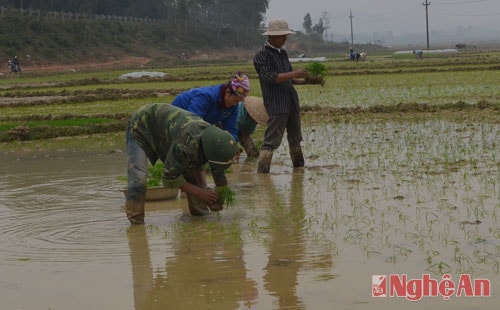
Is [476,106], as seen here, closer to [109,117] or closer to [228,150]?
[109,117]

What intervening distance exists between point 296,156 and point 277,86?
927mm

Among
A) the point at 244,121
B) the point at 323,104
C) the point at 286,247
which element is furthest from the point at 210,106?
the point at 323,104

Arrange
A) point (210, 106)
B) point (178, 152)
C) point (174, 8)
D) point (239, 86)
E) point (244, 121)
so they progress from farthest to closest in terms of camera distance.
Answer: point (174, 8) < point (244, 121) < point (210, 106) < point (239, 86) < point (178, 152)

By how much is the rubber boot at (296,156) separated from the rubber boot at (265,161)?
0.29 meters

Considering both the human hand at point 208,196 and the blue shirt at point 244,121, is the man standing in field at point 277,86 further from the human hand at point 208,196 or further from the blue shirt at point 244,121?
the human hand at point 208,196

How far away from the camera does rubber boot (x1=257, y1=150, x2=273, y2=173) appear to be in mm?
9320

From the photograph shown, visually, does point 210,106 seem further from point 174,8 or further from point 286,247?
point 174,8

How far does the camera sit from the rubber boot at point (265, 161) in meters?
9.32

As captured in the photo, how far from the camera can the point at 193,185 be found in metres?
6.41

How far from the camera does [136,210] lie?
6.75m

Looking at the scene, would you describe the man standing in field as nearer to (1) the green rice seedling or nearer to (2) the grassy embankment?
(1) the green rice seedling

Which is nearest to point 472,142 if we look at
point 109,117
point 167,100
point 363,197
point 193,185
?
point 363,197

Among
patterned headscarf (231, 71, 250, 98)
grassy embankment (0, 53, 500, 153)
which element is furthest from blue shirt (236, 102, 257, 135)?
patterned headscarf (231, 71, 250, 98)

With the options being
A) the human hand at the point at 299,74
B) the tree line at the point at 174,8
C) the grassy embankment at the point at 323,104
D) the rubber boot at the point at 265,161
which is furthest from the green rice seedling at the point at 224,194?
the tree line at the point at 174,8
